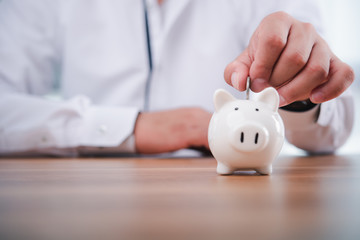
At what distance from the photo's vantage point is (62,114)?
95cm

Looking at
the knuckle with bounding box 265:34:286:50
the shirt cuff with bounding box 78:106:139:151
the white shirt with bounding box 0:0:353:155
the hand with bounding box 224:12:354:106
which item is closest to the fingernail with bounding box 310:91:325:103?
the hand with bounding box 224:12:354:106

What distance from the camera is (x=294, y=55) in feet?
1.62

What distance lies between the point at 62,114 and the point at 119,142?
189mm

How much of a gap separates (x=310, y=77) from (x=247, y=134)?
0.16m

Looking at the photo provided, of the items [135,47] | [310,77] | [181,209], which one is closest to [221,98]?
[310,77]

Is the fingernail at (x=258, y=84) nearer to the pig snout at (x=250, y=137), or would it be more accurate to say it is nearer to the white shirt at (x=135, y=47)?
the pig snout at (x=250, y=137)

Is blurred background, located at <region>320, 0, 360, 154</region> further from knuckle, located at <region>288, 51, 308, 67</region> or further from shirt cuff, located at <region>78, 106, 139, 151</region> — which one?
knuckle, located at <region>288, 51, 308, 67</region>

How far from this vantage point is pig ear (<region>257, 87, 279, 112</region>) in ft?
1.55

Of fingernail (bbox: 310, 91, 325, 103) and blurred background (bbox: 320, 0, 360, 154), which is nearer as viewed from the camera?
fingernail (bbox: 310, 91, 325, 103)

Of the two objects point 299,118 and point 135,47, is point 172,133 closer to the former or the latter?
point 299,118

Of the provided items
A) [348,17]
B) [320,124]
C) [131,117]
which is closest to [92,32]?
[131,117]

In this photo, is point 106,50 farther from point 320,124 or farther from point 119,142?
point 320,124

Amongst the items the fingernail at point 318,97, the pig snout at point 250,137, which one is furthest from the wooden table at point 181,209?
the fingernail at point 318,97

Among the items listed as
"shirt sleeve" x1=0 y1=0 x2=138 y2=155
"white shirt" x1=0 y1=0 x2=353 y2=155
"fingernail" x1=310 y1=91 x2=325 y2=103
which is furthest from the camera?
"white shirt" x1=0 y1=0 x2=353 y2=155
